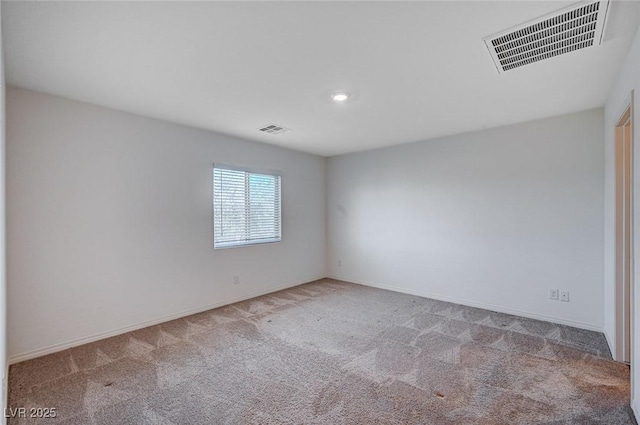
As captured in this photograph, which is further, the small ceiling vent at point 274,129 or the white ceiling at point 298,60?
the small ceiling vent at point 274,129

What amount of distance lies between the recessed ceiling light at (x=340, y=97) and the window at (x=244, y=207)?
204 centimetres

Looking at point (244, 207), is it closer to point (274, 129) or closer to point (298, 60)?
point (274, 129)

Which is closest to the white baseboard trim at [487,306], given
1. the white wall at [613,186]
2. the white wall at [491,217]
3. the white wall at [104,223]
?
the white wall at [491,217]

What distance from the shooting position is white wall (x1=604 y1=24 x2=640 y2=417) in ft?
6.09

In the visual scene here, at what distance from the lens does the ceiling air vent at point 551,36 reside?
66.2 inches

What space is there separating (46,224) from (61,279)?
535 millimetres

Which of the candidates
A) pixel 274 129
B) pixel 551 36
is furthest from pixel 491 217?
pixel 274 129

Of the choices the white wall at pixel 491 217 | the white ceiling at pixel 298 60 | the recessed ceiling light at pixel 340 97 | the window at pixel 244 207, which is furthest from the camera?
the window at pixel 244 207

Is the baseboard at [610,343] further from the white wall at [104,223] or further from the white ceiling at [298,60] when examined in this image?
the white wall at [104,223]

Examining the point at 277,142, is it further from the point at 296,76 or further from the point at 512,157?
the point at 512,157

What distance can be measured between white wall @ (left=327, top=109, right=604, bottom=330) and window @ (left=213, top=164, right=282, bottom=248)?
148cm

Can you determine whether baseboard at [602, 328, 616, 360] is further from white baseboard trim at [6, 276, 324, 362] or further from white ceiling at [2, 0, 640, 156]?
white baseboard trim at [6, 276, 324, 362]

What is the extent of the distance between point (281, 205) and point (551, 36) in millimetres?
3916

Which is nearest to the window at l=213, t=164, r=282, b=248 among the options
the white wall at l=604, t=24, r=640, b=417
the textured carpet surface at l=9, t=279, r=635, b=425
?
the textured carpet surface at l=9, t=279, r=635, b=425
